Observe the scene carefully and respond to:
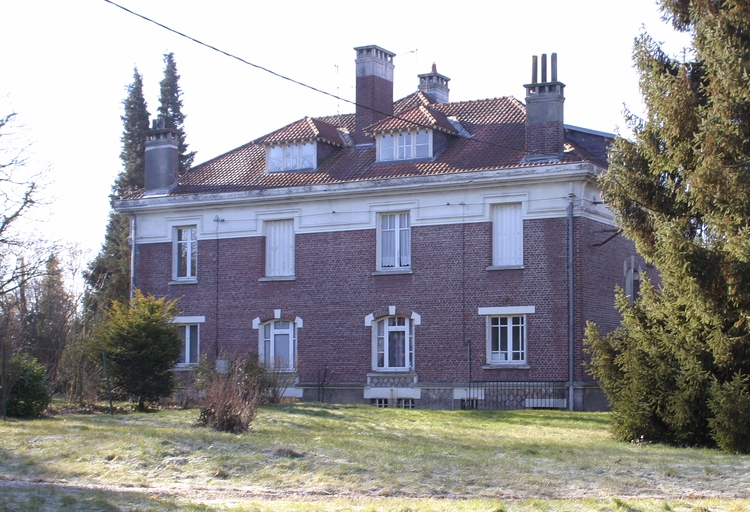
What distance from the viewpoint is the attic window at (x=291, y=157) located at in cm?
3391

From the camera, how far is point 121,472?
13.6 meters

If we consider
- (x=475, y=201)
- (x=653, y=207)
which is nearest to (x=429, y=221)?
(x=475, y=201)

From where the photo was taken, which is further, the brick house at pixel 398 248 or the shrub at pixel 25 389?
the brick house at pixel 398 248

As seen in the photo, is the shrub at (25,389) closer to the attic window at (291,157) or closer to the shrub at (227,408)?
the shrub at (227,408)

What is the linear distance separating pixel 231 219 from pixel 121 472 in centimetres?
2069

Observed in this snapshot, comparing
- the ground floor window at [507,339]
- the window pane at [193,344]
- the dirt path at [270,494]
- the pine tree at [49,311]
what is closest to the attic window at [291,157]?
the window pane at [193,344]

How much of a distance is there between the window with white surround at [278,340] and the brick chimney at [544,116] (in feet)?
31.3

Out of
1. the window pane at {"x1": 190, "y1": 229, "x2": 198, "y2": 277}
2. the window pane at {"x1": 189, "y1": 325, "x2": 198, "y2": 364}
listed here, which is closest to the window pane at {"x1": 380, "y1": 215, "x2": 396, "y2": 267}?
the window pane at {"x1": 190, "y1": 229, "x2": 198, "y2": 277}

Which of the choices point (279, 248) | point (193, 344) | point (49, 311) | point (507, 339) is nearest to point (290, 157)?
point (279, 248)

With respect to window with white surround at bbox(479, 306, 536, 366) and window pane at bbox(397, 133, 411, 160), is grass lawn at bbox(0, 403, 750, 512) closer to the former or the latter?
window with white surround at bbox(479, 306, 536, 366)

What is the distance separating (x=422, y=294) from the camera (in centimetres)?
3075

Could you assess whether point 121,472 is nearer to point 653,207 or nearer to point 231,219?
point 653,207

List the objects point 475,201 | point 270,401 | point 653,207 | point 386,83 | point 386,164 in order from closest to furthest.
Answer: point 653,207 < point 270,401 < point 475,201 < point 386,164 < point 386,83

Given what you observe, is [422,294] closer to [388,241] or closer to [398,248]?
[398,248]
